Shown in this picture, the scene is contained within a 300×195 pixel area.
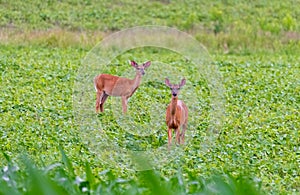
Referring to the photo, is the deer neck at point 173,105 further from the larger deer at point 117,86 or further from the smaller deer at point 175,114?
the larger deer at point 117,86

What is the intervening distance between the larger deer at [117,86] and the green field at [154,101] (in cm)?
22

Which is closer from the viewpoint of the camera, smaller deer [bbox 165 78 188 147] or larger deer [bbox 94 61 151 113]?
smaller deer [bbox 165 78 188 147]

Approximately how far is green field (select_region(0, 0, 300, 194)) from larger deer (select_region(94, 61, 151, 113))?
223mm

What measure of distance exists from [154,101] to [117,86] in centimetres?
156

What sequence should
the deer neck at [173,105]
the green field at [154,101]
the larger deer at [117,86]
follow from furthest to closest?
the larger deer at [117,86] < the deer neck at [173,105] < the green field at [154,101]

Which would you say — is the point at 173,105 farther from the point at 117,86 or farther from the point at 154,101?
the point at 154,101

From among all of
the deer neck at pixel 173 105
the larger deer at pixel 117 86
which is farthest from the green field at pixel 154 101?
the deer neck at pixel 173 105

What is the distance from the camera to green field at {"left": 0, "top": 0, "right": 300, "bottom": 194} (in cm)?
319

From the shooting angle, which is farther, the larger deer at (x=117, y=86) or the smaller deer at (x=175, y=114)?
the larger deer at (x=117, y=86)

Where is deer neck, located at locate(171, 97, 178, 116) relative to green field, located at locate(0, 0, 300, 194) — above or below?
above

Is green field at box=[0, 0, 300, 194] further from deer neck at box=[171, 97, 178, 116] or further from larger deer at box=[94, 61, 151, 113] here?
deer neck at box=[171, 97, 178, 116]

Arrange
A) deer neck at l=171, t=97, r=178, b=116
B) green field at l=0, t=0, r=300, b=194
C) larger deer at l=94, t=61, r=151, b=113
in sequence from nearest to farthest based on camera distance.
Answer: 1. green field at l=0, t=0, r=300, b=194
2. deer neck at l=171, t=97, r=178, b=116
3. larger deer at l=94, t=61, r=151, b=113

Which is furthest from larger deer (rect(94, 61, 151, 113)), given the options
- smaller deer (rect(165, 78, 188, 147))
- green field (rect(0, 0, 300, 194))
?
smaller deer (rect(165, 78, 188, 147))

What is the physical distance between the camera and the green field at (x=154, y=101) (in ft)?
10.5
